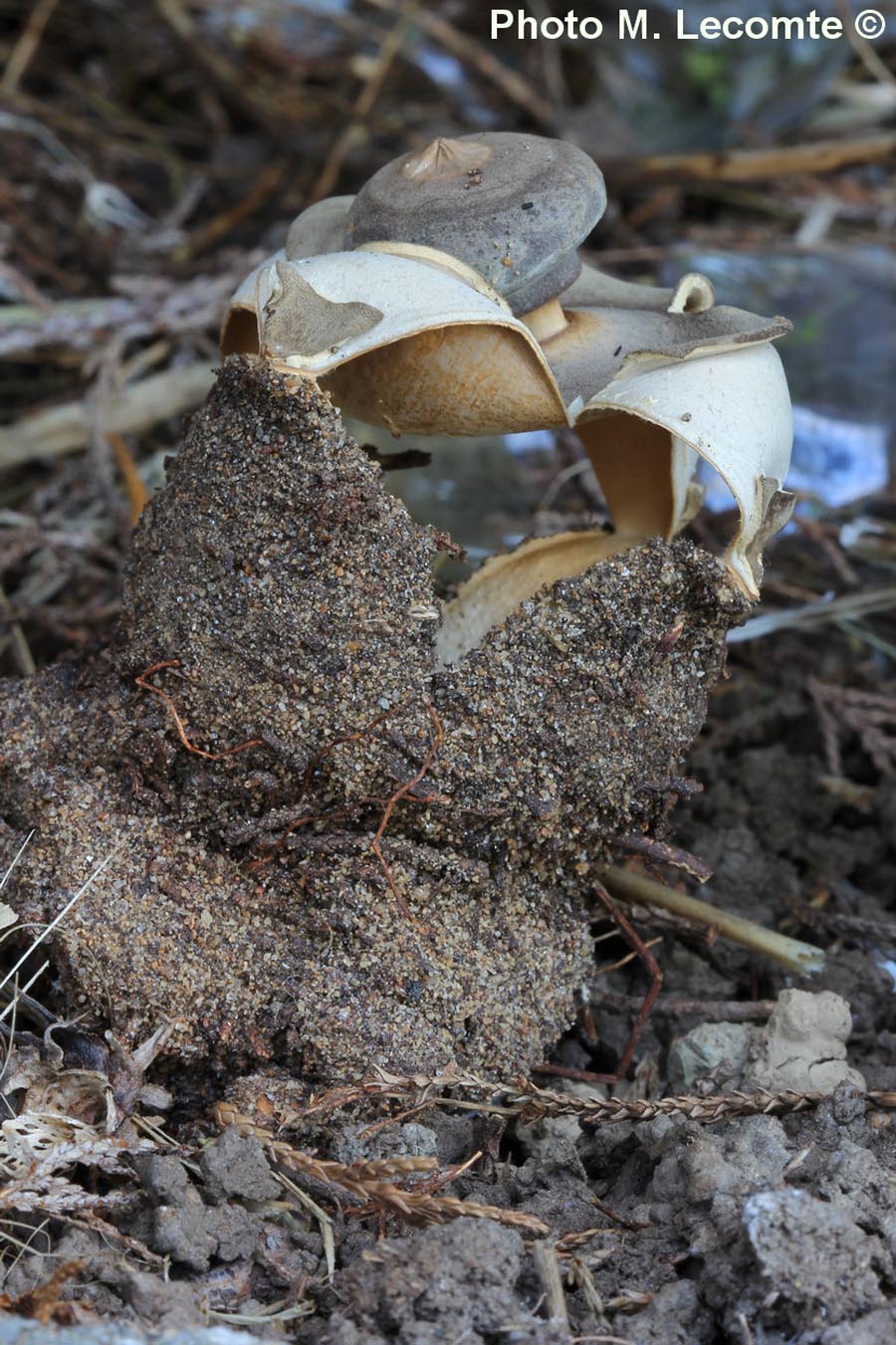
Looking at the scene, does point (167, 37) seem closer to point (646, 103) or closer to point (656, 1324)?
point (646, 103)

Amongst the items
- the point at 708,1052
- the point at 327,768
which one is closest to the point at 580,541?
the point at 327,768

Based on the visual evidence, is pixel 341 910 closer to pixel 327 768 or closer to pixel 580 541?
pixel 327 768

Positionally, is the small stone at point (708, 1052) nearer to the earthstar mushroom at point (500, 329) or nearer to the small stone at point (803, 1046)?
the small stone at point (803, 1046)

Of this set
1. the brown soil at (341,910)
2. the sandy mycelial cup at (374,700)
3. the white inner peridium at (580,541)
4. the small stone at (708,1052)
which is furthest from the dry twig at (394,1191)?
the white inner peridium at (580,541)

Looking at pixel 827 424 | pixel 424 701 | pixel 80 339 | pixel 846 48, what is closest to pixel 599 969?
pixel 424 701

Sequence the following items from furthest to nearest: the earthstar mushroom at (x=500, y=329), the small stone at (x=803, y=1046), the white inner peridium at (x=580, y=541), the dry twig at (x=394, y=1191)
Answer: the white inner peridium at (x=580, y=541)
the small stone at (x=803, y=1046)
the earthstar mushroom at (x=500, y=329)
the dry twig at (x=394, y=1191)

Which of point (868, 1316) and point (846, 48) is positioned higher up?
point (846, 48)

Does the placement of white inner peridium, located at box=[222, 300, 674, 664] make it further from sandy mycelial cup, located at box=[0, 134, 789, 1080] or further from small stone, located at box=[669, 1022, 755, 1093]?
small stone, located at box=[669, 1022, 755, 1093]
